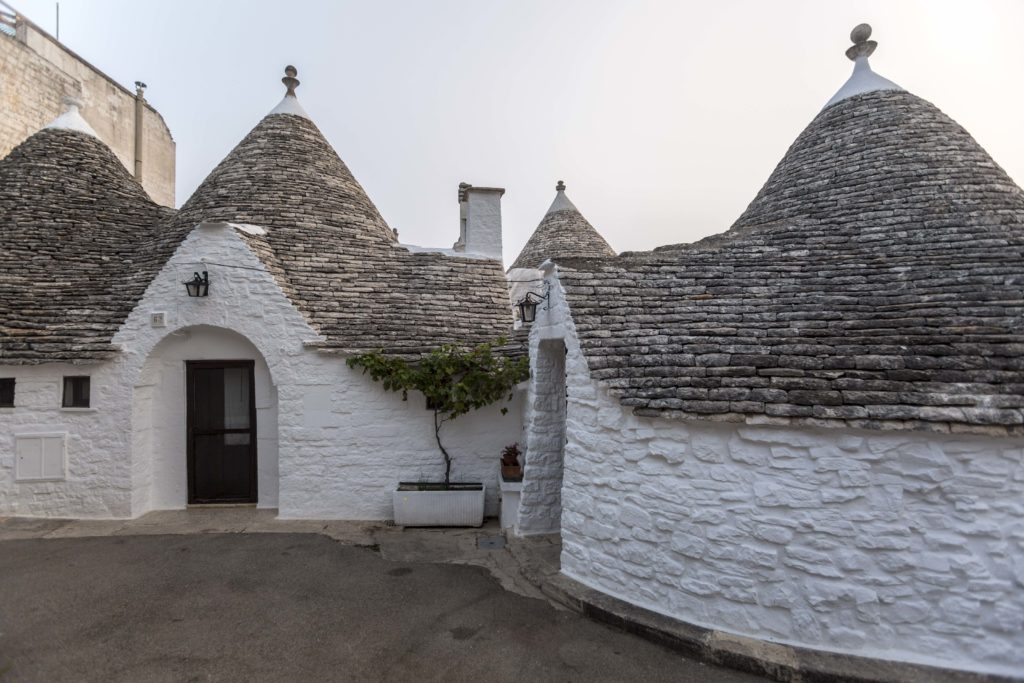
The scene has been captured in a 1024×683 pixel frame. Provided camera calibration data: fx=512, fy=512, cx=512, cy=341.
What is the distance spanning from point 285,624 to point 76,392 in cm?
501

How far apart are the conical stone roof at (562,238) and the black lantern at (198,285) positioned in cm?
881

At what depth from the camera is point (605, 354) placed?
4621mm

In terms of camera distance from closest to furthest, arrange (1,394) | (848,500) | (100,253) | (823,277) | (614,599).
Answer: (848,500)
(614,599)
(823,277)
(1,394)
(100,253)

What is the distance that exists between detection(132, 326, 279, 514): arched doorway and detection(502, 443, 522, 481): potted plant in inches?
129

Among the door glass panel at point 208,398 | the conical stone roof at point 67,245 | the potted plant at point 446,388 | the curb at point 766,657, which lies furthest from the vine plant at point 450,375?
the conical stone roof at point 67,245

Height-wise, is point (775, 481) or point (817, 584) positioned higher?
point (775, 481)

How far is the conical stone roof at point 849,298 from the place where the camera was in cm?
360

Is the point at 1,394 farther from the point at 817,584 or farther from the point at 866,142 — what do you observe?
the point at 866,142

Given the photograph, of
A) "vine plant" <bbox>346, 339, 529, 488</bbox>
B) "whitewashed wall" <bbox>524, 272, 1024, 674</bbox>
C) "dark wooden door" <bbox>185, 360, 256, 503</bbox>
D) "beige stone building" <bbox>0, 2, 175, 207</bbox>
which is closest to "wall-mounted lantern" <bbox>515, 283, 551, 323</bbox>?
"vine plant" <bbox>346, 339, 529, 488</bbox>

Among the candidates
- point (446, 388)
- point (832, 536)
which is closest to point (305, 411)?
point (446, 388)

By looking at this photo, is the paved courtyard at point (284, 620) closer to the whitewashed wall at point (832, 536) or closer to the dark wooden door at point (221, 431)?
the whitewashed wall at point (832, 536)

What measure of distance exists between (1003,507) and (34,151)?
45.9ft

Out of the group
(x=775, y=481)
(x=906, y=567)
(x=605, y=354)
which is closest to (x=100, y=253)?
(x=605, y=354)

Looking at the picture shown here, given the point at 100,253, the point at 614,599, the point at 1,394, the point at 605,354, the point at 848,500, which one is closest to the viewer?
the point at 848,500
